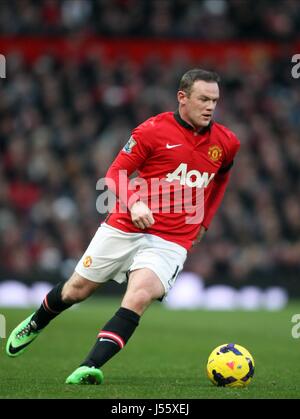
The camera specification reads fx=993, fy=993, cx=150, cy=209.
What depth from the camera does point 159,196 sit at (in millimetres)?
7094

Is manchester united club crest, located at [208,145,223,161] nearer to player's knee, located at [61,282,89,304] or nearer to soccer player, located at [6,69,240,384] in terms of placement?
soccer player, located at [6,69,240,384]

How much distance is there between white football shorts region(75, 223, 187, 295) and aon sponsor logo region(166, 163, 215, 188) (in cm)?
45

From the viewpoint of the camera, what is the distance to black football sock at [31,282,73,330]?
7332 millimetres

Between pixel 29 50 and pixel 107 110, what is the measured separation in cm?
211

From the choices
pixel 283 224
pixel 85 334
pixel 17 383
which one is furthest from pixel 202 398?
pixel 283 224

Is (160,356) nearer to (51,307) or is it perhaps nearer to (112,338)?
(51,307)

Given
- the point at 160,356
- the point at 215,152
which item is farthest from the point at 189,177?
the point at 160,356

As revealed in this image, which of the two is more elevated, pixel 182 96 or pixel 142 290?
pixel 182 96

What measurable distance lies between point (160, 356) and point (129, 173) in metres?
2.84

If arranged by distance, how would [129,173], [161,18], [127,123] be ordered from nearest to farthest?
[129,173], [127,123], [161,18]

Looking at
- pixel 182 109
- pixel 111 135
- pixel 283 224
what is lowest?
pixel 283 224

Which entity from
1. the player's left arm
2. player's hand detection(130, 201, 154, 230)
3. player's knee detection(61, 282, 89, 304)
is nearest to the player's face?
the player's left arm

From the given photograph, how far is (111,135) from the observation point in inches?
744
